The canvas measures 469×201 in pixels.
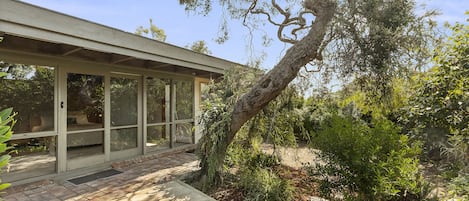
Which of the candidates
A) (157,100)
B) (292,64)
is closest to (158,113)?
(157,100)

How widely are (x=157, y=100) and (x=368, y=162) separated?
547cm

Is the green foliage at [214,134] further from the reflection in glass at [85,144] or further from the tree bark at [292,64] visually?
the reflection in glass at [85,144]

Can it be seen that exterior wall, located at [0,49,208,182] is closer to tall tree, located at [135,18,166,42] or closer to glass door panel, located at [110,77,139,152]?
glass door panel, located at [110,77,139,152]

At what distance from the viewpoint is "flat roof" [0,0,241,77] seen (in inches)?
129

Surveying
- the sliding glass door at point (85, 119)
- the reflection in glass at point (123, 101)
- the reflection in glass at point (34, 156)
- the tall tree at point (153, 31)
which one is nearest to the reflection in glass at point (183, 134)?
the reflection in glass at point (123, 101)

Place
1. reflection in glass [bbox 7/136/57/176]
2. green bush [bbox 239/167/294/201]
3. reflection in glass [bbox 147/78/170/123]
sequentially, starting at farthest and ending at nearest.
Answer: reflection in glass [bbox 147/78/170/123] → reflection in glass [bbox 7/136/57/176] → green bush [bbox 239/167/294/201]

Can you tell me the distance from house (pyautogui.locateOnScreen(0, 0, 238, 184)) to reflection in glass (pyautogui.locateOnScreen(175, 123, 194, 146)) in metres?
0.43

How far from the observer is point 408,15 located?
3625 millimetres

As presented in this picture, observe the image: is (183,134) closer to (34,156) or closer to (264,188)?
(34,156)

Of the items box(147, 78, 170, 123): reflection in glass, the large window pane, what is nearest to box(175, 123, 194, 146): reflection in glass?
box(147, 78, 170, 123): reflection in glass

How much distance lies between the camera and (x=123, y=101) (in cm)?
600

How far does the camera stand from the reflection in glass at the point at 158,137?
21.8ft

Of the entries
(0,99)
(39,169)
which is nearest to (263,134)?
(39,169)

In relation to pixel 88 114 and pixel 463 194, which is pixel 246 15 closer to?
pixel 88 114
